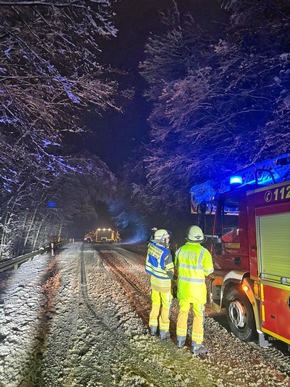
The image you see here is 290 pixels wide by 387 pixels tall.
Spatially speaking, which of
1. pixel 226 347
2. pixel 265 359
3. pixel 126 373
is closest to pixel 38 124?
pixel 126 373

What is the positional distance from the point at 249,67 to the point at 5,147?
25.3 ft

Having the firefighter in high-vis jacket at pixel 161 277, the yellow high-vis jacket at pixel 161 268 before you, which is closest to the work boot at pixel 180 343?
the firefighter in high-vis jacket at pixel 161 277

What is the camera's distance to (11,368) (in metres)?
3.85

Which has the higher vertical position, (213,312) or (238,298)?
(238,298)

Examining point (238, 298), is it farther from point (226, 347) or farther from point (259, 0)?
point (259, 0)

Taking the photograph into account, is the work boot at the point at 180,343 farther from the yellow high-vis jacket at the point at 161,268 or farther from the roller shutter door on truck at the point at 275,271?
the roller shutter door on truck at the point at 275,271

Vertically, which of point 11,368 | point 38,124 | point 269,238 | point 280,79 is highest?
point 280,79

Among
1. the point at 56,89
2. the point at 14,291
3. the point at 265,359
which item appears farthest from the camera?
the point at 14,291

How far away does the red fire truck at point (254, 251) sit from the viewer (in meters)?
4.16

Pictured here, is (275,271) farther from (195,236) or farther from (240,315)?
(240,315)

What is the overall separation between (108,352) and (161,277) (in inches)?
56.0

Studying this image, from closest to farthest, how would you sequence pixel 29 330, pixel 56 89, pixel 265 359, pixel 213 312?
pixel 265 359
pixel 29 330
pixel 56 89
pixel 213 312

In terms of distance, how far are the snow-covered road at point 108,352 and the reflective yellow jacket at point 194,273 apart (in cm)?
86

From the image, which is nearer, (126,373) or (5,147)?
(126,373)
